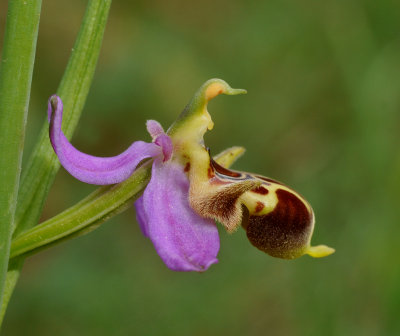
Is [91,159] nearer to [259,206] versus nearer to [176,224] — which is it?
[176,224]

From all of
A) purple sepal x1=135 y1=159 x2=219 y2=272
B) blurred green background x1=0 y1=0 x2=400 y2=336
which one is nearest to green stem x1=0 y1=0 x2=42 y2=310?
purple sepal x1=135 y1=159 x2=219 y2=272

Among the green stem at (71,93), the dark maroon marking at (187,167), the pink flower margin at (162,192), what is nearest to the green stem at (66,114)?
the green stem at (71,93)

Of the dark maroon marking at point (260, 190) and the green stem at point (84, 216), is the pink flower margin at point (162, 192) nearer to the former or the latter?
the green stem at point (84, 216)

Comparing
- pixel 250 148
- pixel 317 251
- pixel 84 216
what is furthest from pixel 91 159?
pixel 250 148

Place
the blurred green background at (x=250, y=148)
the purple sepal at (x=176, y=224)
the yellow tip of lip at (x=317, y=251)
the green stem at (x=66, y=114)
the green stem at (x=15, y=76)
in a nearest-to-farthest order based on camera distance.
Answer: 1. the green stem at (x=15, y=76)
2. the purple sepal at (x=176, y=224)
3. the green stem at (x=66, y=114)
4. the yellow tip of lip at (x=317, y=251)
5. the blurred green background at (x=250, y=148)

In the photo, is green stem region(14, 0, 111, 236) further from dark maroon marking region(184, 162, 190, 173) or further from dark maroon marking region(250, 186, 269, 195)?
dark maroon marking region(250, 186, 269, 195)
